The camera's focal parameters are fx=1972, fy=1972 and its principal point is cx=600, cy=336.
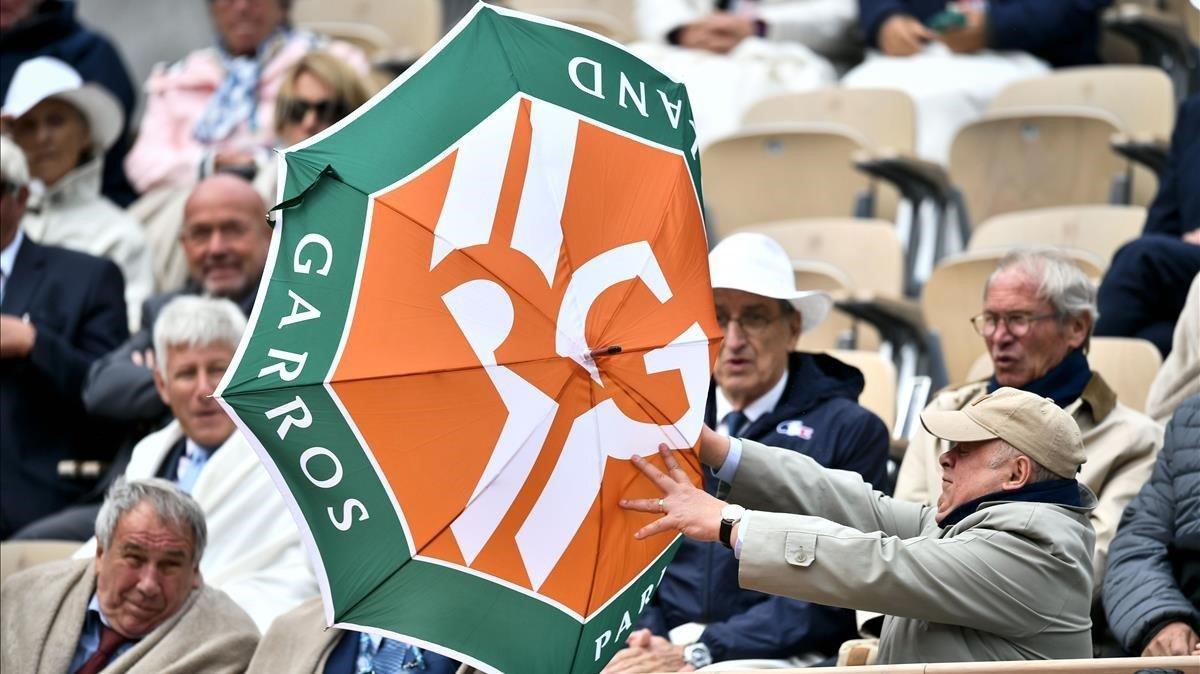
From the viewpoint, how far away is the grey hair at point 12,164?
21.1 ft

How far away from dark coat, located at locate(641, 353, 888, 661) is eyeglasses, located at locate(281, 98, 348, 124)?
2.77 m

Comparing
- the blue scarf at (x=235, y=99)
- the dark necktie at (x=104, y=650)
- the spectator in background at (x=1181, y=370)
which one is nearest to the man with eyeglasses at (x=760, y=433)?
the spectator in background at (x=1181, y=370)

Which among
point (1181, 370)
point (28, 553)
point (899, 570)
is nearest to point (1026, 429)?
point (899, 570)

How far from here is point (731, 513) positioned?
3.57m

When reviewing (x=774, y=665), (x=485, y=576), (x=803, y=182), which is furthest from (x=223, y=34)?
(x=485, y=576)

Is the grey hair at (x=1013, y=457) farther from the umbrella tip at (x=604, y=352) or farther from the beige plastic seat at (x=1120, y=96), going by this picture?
the beige plastic seat at (x=1120, y=96)

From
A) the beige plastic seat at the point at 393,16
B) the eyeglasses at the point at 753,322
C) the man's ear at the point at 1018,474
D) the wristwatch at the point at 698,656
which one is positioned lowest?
the wristwatch at the point at 698,656

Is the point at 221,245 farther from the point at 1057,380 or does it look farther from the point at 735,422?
the point at 1057,380

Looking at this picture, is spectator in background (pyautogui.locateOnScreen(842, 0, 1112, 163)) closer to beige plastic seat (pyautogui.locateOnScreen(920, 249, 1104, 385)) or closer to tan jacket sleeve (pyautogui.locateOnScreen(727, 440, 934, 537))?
beige plastic seat (pyautogui.locateOnScreen(920, 249, 1104, 385))

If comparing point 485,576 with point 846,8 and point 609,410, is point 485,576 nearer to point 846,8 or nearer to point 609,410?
point 609,410

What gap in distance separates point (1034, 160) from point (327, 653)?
12.4ft

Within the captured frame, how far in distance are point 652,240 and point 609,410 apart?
33 cm

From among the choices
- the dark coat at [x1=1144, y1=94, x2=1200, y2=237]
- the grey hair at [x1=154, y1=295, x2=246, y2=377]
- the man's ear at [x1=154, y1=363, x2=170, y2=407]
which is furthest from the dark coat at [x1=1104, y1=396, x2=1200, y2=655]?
the man's ear at [x1=154, y1=363, x2=170, y2=407]

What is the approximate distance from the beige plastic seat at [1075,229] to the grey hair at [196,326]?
255cm
